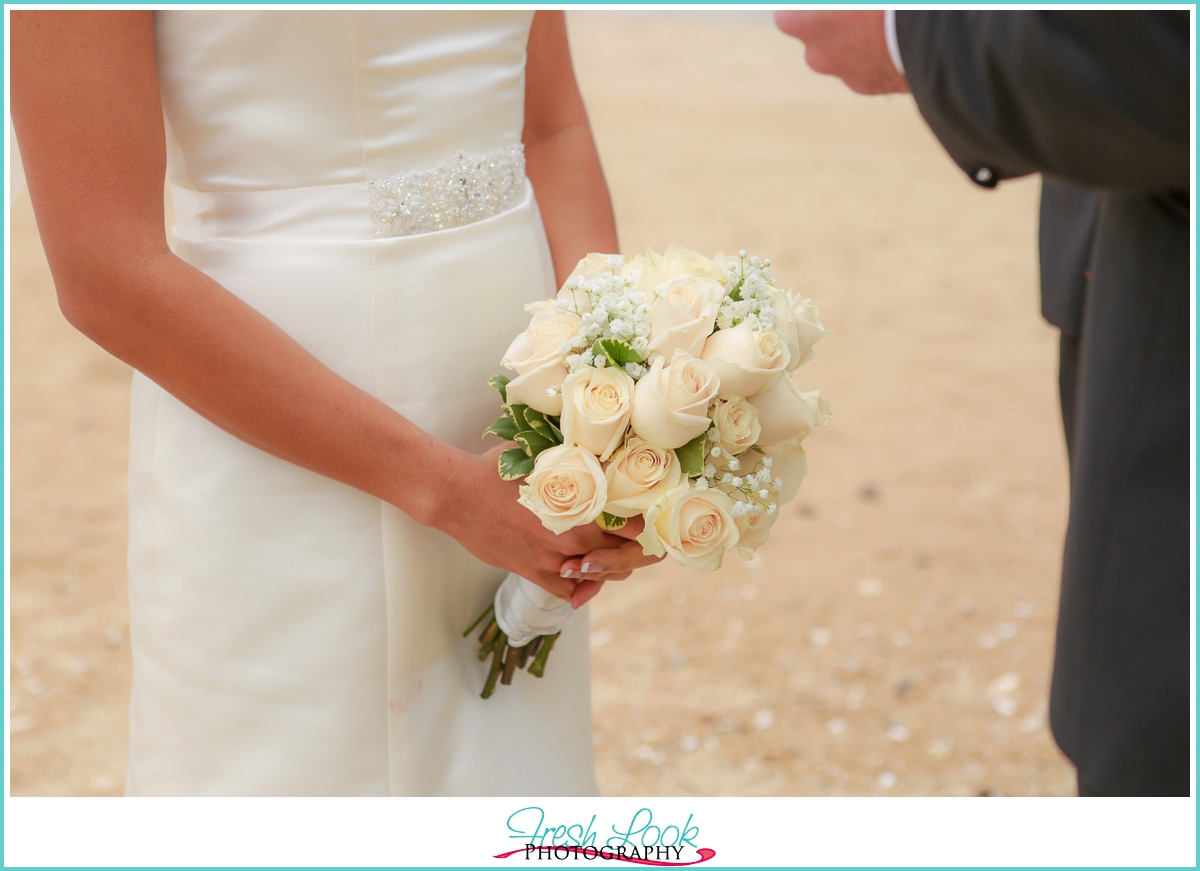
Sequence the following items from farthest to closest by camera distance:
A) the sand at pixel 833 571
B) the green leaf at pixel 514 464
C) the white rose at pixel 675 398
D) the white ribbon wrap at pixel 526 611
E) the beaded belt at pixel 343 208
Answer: the sand at pixel 833 571, the white ribbon wrap at pixel 526 611, the beaded belt at pixel 343 208, the green leaf at pixel 514 464, the white rose at pixel 675 398

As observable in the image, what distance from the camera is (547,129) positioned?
2.00 metres

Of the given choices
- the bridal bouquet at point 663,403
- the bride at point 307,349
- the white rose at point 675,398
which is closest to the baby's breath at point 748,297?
the bridal bouquet at point 663,403

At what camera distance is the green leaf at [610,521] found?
152 centimetres

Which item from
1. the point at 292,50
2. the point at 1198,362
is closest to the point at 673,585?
the point at 1198,362

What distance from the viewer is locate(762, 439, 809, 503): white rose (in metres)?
1.59

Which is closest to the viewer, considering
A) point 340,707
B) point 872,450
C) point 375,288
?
point 375,288

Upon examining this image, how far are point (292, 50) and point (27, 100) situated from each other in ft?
1.14

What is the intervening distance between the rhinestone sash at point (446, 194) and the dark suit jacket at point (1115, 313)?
2.09 feet

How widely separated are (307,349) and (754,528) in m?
0.70

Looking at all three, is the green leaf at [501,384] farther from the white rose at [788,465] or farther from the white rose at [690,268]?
the white rose at [788,465]

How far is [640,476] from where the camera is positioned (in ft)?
4.71

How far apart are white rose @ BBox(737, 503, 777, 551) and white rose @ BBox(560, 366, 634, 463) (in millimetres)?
223

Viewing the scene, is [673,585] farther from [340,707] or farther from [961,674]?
[340,707]

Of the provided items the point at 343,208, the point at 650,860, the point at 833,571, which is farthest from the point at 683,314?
the point at 833,571
